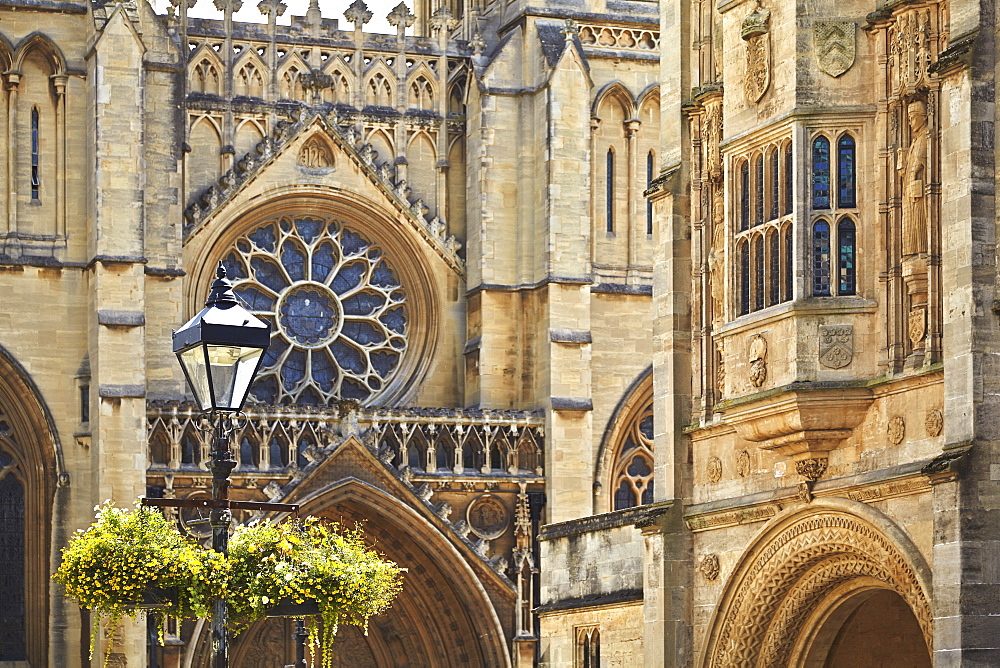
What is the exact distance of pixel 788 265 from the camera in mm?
18969

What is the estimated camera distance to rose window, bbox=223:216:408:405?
35.3 metres

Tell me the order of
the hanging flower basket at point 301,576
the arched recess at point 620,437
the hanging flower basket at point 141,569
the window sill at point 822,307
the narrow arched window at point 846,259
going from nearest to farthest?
the hanging flower basket at point 141,569 → the hanging flower basket at point 301,576 → the window sill at point 822,307 → the narrow arched window at point 846,259 → the arched recess at point 620,437

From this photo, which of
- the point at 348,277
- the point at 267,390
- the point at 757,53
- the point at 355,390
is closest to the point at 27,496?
the point at 267,390

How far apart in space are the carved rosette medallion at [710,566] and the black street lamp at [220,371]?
8.62 metres

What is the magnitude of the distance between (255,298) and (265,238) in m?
1.02

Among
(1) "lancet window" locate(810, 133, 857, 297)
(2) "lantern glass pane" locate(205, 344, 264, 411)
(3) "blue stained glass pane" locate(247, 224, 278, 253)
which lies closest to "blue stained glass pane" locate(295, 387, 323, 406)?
(3) "blue stained glass pane" locate(247, 224, 278, 253)

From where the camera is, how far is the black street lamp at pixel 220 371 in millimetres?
12430

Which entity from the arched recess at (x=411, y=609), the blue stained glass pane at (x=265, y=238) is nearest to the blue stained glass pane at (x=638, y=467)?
the arched recess at (x=411, y=609)

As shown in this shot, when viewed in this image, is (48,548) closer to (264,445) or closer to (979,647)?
(264,445)

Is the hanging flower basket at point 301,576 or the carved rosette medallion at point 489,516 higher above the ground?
the carved rosette medallion at point 489,516

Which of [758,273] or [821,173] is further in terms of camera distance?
[758,273]

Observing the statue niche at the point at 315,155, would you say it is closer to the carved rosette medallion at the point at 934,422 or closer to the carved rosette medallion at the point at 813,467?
the carved rosette medallion at the point at 813,467

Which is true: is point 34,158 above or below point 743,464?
above

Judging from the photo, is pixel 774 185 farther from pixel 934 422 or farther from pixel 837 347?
pixel 934 422
